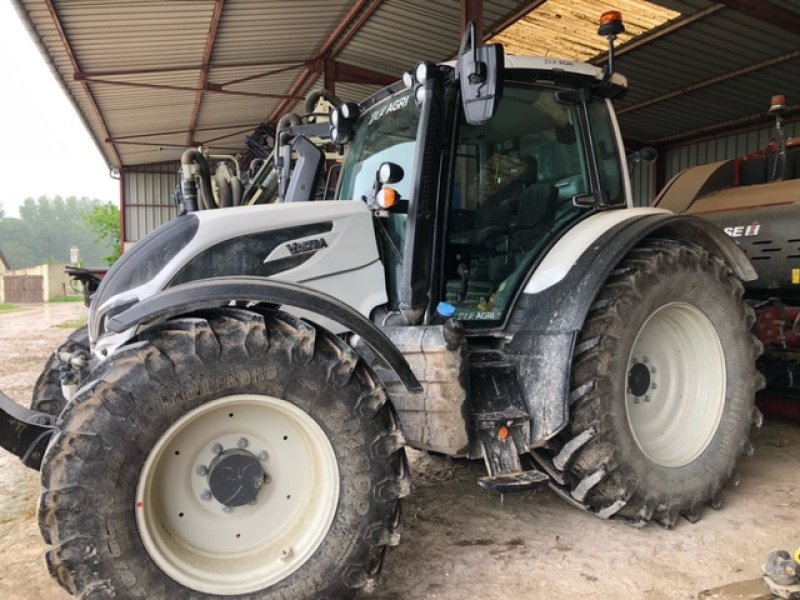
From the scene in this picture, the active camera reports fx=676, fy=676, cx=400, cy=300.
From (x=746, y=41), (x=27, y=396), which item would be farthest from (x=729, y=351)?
(x=746, y=41)

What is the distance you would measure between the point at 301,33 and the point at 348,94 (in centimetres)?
424

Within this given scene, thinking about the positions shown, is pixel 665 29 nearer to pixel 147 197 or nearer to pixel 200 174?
pixel 200 174

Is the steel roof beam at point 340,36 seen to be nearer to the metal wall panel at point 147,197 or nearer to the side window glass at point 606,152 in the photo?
the side window glass at point 606,152

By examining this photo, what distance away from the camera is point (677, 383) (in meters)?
3.69

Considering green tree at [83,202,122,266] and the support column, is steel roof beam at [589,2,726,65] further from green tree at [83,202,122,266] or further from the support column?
green tree at [83,202,122,266]

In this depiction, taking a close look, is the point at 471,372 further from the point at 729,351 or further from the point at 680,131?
the point at 680,131

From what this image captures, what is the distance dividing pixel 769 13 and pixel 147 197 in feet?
64.3

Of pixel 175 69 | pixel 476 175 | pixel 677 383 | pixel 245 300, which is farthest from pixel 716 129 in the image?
pixel 245 300

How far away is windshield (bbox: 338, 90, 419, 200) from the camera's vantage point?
3219 millimetres

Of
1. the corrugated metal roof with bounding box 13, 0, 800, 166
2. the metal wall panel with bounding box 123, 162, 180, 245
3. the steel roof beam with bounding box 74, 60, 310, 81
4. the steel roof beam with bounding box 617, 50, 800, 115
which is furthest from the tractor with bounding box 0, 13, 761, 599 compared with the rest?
the metal wall panel with bounding box 123, 162, 180, 245

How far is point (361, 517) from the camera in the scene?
2453 millimetres

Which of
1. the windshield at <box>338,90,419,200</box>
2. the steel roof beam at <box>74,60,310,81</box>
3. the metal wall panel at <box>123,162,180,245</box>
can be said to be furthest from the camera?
the metal wall panel at <box>123,162,180,245</box>

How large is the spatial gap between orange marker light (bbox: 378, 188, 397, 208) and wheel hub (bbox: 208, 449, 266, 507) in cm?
117

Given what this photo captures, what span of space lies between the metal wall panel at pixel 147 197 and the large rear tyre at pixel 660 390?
70.2ft
